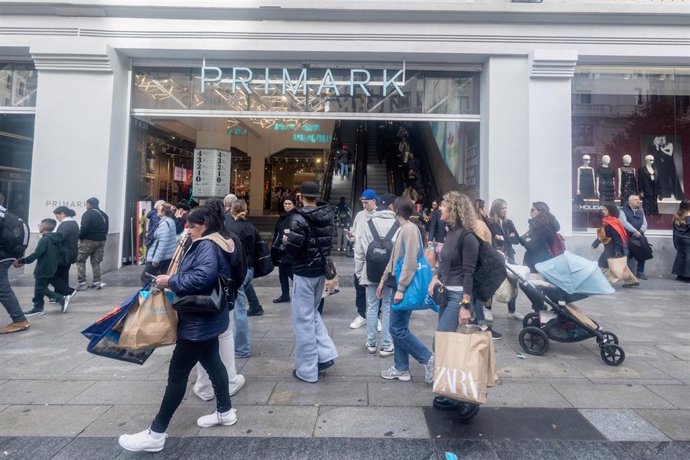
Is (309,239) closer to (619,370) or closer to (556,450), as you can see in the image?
(556,450)

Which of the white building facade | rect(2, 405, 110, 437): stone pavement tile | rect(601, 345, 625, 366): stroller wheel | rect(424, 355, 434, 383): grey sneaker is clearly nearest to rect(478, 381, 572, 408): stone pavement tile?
rect(424, 355, 434, 383): grey sneaker

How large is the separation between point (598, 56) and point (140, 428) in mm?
11813

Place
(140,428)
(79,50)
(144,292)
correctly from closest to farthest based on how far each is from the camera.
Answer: (144,292) < (140,428) < (79,50)

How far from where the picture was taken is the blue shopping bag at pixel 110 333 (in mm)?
2797

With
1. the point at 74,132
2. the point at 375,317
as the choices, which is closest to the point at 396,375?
the point at 375,317

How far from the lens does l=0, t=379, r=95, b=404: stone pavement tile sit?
3609 mm

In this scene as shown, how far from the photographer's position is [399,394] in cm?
370

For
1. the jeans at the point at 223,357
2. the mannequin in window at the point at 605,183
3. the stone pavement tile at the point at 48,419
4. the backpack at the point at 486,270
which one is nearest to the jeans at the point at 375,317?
the backpack at the point at 486,270

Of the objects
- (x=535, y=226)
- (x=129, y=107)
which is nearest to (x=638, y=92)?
(x=535, y=226)

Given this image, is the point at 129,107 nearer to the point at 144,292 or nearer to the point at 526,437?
the point at 144,292

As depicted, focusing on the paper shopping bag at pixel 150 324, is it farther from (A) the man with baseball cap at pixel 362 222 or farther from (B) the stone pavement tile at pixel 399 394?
(A) the man with baseball cap at pixel 362 222

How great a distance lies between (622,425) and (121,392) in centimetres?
437

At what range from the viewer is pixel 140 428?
124 inches

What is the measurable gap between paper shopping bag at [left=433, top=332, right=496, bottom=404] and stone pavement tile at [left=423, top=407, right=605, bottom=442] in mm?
427
